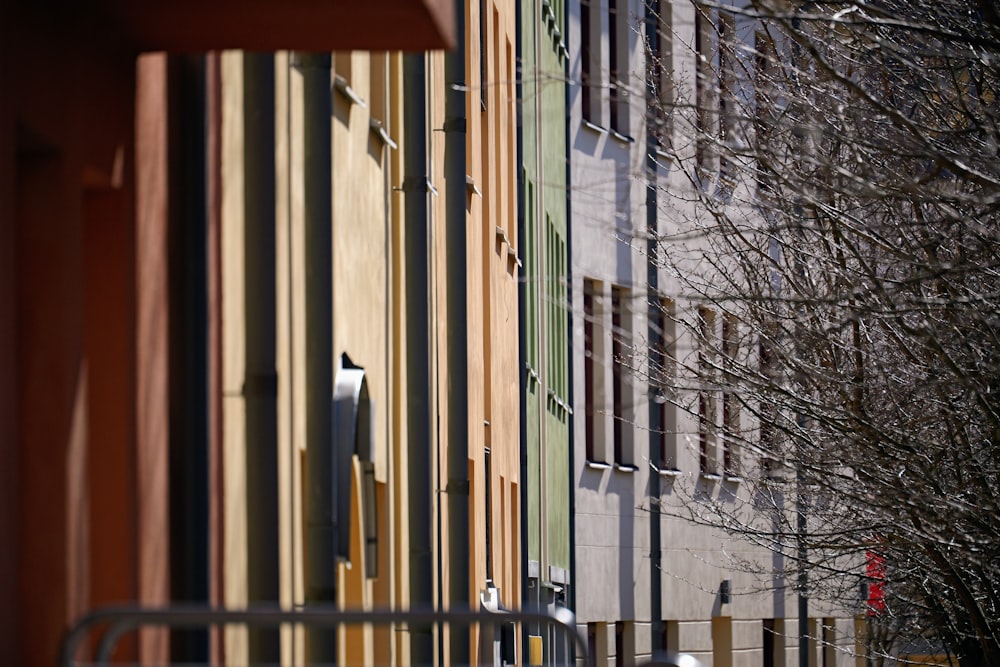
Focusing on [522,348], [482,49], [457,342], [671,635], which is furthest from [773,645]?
[457,342]

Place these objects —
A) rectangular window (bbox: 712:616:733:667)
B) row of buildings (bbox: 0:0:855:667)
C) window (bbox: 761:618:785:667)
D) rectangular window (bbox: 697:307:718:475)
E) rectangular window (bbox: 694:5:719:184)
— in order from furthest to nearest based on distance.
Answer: window (bbox: 761:618:785:667) → rectangular window (bbox: 712:616:733:667) → rectangular window (bbox: 697:307:718:475) → rectangular window (bbox: 694:5:719:184) → row of buildings (bbox: 0:0:855:667)

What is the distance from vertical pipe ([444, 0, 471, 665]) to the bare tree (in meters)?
1.61

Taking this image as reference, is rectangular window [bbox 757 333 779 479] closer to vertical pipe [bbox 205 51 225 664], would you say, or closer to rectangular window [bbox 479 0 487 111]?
vertical pipe [bbox 205 51 225 664]

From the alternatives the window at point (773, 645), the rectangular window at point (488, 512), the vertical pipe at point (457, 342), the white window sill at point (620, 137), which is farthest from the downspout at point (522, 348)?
the window at point (773, 645)

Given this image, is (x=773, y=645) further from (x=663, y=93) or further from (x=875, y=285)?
(x=663, y=93)

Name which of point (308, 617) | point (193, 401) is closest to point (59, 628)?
point (193, 401)

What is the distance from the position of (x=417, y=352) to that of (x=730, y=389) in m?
2.18

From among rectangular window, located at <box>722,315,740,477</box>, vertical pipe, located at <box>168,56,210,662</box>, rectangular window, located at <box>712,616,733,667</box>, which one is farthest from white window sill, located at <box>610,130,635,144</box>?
vertical pipe, located at <box>168,56,210,662</box>

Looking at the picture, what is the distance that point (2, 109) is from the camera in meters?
5.49

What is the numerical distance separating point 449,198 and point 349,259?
347 centimetres

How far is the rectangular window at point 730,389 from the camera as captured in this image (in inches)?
459

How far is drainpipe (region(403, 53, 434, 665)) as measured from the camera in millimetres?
12359

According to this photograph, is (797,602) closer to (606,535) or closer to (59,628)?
(606,535)

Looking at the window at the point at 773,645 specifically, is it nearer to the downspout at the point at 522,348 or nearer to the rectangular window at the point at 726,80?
the downspout at the point at 522,348
